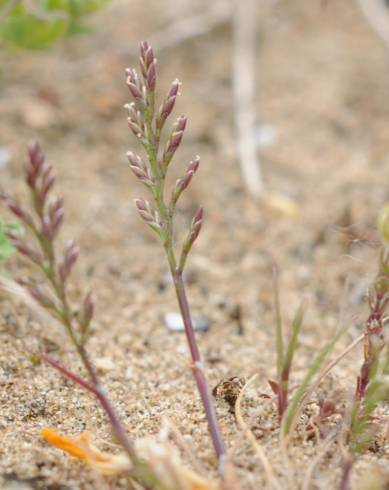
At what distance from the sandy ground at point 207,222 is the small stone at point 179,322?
0.09 feet

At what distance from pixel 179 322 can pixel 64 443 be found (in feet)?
2.41

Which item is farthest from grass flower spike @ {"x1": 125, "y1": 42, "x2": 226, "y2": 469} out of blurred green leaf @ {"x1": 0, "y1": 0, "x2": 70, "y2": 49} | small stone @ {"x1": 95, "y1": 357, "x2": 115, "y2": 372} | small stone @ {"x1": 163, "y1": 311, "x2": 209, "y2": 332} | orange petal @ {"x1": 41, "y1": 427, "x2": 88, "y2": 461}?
blurred green leaf @ {"x1": 0, "y1": 0, "x2": 70, "y2": 49}

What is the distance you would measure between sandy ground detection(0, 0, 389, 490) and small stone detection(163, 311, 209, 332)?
0.03m

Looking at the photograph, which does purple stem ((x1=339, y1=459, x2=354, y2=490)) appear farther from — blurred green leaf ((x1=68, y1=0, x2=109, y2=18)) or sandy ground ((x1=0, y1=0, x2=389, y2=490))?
blurred green leaf ((x1=68, y1=0, x2=109, y2=18))

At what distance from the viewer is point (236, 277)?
2227 mm

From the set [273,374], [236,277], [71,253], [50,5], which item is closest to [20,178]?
[50,5]

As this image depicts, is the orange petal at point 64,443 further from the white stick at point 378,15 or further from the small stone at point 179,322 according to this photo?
the white stick at point 378,15

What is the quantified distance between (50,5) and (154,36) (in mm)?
1064

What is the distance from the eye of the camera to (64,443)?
Answer: 1.18 metres

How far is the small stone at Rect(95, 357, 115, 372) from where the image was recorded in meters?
1.57

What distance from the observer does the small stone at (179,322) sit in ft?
6.11

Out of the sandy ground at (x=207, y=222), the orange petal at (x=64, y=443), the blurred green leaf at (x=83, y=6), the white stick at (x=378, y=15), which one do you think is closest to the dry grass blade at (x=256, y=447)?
the sandy ground at (x=207, y=222)

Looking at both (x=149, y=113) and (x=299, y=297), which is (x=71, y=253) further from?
(x=299, y=297)

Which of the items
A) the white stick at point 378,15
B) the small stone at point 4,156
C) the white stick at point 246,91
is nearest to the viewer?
the small stone at point 4,156
